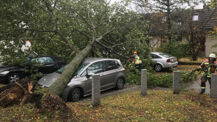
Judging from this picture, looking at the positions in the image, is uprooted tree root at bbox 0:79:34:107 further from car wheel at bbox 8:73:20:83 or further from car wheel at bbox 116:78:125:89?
car wheel at bbox 8:73:20:83

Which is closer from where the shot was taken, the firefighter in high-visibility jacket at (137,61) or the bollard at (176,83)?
the bollard at (176,83)

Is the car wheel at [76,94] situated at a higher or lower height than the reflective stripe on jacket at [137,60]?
lower

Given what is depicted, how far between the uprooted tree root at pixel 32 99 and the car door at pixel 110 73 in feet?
11.9

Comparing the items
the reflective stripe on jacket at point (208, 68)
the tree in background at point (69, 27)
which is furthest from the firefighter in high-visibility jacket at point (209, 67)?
the tree in background at point (69, 27)

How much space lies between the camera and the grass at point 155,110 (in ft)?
15.0

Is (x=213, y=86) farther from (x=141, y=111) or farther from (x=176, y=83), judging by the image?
(x=141, y=111)

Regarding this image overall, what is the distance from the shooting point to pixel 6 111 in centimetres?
404

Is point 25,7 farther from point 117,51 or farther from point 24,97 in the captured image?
point 117,51

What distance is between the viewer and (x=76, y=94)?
7031mm

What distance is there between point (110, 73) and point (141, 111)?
339cm

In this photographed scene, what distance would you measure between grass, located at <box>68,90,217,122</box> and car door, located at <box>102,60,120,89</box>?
203 cm

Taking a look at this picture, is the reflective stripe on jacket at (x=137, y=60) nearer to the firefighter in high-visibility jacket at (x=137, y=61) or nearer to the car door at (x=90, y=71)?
the firefighter in high-visibility jacket at (x=137, y=61)

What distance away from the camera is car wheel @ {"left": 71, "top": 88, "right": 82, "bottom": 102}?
6.91 meters

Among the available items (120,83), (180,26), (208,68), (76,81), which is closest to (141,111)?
(76,81)
